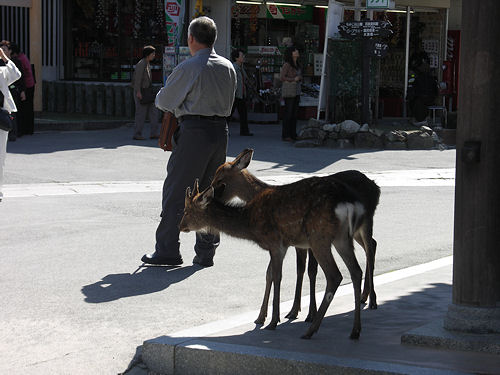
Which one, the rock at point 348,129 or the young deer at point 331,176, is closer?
the young deer at point 331,176

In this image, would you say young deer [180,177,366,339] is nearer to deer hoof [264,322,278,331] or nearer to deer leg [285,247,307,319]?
deer hoof [264,322,278,331]

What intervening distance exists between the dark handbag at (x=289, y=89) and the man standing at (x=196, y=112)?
11.1 metres

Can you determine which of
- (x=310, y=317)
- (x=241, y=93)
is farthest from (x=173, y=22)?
(x=310, y=317)

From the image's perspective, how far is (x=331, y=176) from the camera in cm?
637

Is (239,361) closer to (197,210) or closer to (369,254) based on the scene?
(197,210)

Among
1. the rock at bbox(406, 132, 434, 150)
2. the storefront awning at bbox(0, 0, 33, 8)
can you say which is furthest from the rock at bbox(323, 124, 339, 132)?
the storefront awning at bbox(0, 0, 33, 8)

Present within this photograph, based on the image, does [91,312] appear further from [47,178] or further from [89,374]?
[47,178]

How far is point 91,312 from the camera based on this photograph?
6750 millimetres

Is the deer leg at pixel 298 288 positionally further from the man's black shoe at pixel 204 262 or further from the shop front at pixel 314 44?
the shop front at pixel 314 44

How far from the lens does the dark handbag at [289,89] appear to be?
19.1m

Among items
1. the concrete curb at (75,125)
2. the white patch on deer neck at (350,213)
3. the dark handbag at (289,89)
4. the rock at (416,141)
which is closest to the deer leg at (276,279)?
the white patch on deer neck at (350,213)

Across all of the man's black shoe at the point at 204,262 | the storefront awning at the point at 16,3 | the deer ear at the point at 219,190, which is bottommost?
the man's black shoe at the point at 204,262

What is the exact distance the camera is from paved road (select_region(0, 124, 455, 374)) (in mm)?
6199

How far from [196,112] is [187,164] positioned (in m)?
0.47
